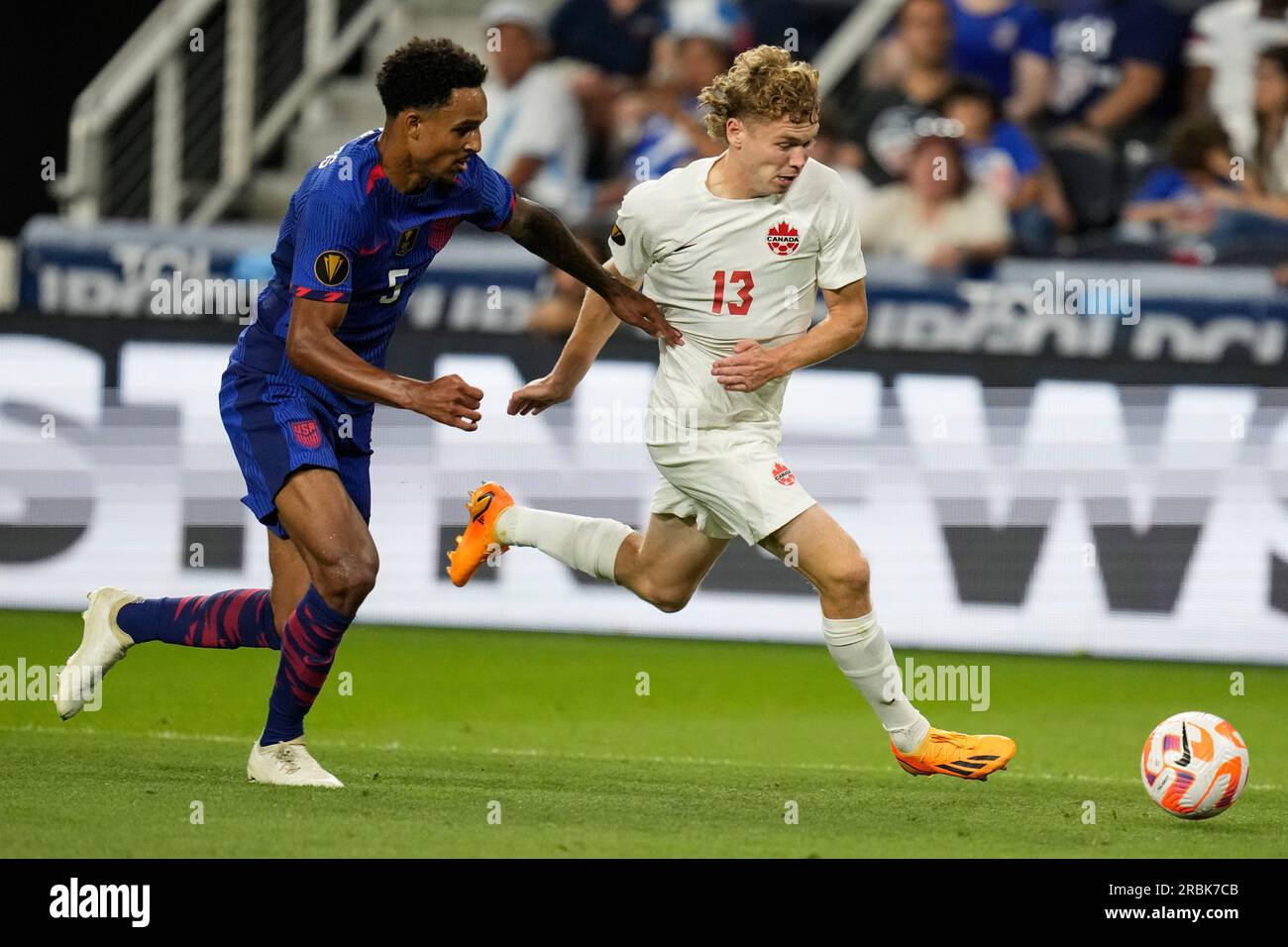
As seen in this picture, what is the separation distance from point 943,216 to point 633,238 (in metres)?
5.92

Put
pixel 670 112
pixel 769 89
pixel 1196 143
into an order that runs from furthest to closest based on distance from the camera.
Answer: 1. pixel 670 112
2. pixel 1196 143
3. pixel 769 89

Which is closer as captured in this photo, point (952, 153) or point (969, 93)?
point (952, 153)

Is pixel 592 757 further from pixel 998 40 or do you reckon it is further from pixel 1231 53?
pixel 1231 53

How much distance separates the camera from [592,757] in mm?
7520

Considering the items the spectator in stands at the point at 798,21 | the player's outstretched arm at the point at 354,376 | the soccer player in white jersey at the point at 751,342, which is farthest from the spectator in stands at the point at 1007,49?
the player's outstretched arm at the point at 354,376

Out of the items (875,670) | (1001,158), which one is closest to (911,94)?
(1001,158)

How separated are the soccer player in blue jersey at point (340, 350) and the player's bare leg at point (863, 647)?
866 millimetres

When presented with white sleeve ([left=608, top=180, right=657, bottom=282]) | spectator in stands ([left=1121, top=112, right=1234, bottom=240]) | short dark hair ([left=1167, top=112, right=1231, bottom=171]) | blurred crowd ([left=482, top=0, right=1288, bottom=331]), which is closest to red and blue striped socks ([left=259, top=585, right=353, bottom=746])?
white sleeve ([left=608, top=180, right=657, bottom=282])

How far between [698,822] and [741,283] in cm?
172

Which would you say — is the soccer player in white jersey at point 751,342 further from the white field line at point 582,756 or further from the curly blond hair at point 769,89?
the white field line at point 582,756

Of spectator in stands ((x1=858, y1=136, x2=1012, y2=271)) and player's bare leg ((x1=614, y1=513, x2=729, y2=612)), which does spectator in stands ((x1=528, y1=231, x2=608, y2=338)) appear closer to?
spectator in stands ((x1=858, y1=136, x2=1012, y2=271))

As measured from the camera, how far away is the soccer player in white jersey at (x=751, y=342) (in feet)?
20.8

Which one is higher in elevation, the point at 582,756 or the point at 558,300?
the point at 558,300

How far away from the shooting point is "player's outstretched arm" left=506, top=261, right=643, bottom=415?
6.96 meters
